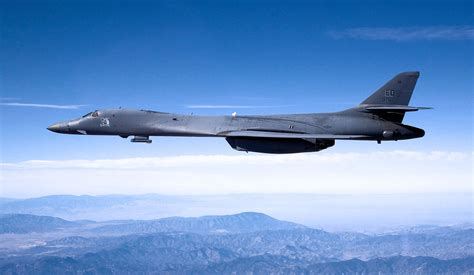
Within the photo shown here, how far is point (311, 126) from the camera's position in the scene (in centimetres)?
2620

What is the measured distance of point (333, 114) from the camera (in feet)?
86.8

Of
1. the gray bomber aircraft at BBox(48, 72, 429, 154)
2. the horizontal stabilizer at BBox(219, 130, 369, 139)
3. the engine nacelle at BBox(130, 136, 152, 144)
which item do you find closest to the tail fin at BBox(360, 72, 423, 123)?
the gray bomber aircraft at BBox(48, 72, 429, 154)

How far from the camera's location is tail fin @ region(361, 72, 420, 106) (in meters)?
25.3

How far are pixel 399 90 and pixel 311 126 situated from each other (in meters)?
5.36

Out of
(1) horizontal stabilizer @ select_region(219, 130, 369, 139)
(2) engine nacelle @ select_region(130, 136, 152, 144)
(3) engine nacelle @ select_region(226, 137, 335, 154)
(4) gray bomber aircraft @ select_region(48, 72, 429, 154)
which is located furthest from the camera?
(2) engine nacelle @ select_region(130, 136, 152, 144)

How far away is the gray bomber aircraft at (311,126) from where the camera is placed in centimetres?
2511

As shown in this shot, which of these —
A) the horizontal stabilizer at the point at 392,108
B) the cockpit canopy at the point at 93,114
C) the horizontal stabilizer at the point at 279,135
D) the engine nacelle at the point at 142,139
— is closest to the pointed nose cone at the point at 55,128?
the cockpit canopy at the point at 93,114

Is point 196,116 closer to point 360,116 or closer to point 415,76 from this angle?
point 360,116

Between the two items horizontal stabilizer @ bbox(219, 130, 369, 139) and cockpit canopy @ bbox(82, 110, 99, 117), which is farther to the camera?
cockpit canopy @ bbox(82, 110, 99, 117)

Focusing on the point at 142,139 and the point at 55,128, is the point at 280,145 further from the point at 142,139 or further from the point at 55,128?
the point at 55,128

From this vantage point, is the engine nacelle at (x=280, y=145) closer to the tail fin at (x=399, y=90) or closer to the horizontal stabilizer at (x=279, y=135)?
the horizontal stabilizer at (x=279, y=135)

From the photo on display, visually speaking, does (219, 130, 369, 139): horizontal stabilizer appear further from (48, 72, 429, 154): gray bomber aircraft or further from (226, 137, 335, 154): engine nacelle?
(226, 137, 335, 154): engine nacelle

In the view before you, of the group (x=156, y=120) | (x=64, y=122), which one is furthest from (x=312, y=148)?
(x=64, y=122)

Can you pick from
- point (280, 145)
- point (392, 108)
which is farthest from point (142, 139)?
point (392, 108)
